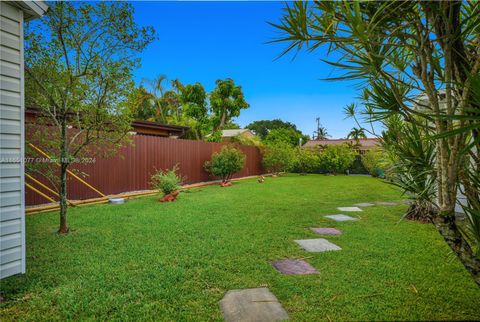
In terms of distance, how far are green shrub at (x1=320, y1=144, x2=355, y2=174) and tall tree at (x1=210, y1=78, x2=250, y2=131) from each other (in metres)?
6.86

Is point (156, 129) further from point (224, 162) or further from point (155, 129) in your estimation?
point (224, 162)

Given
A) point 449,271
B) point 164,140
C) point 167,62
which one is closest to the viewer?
point 449,271

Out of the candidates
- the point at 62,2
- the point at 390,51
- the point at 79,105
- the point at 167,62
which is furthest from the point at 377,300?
the point at 167,62

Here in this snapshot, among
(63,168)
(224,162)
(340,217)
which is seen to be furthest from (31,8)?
(224,162)

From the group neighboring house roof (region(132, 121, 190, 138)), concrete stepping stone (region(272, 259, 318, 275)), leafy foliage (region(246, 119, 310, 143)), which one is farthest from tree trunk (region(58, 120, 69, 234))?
leafy foliage (region(246, 119, 310, 143))

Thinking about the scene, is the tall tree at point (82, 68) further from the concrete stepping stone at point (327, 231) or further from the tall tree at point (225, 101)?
the tall tree at point (225, 101)

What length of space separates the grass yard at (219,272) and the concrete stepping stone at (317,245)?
0.13m

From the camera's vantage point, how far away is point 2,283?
2.38 m

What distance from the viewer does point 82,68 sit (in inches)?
149

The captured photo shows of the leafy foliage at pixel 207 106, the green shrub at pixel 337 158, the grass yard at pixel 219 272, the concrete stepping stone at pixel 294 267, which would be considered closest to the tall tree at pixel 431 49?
the grass yard at pixel 219 272

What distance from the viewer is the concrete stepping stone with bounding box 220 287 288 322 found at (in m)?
1.83

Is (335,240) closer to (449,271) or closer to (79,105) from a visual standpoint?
(449,271)

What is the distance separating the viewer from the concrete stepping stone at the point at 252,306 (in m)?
1.83

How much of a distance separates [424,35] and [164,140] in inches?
352
